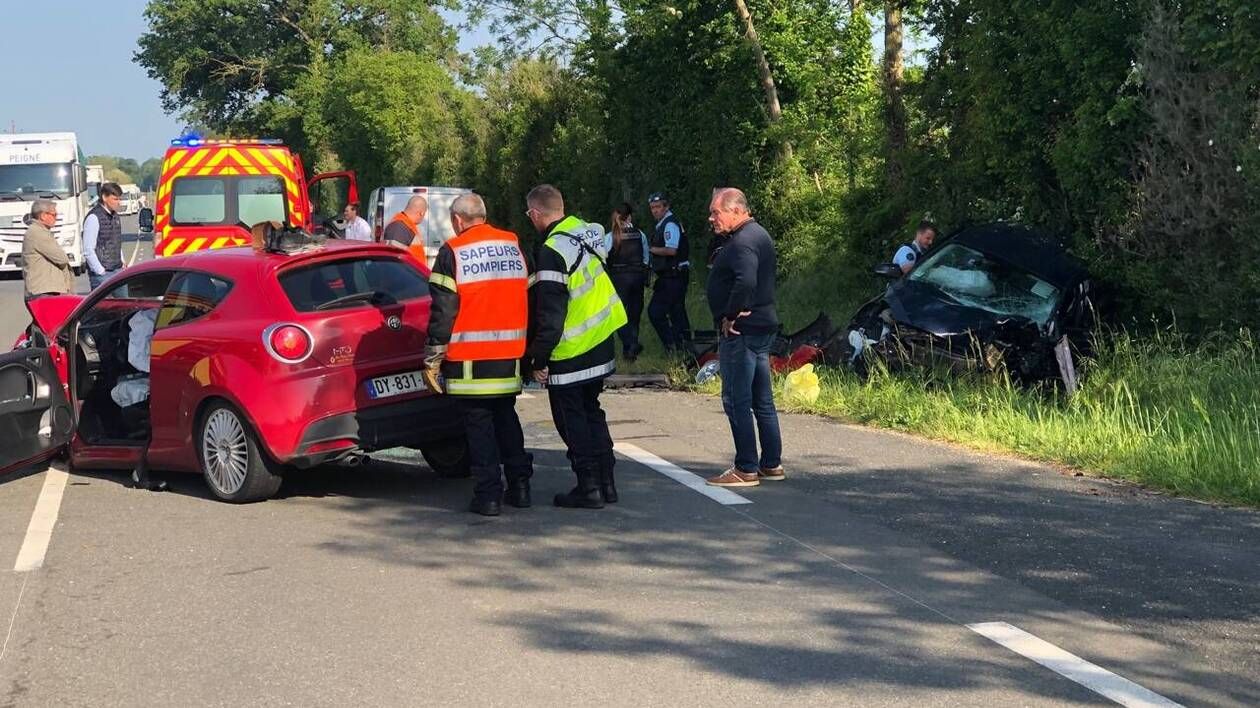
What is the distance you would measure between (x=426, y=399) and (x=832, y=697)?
13.6 feet

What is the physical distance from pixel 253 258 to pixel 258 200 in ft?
41.0

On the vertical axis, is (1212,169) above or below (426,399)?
above

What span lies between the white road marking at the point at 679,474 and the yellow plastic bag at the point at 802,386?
7.56ft

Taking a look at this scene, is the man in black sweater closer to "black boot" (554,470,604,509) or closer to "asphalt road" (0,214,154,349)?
"black boot" (554,470,604,509)

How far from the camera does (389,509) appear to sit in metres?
8.26

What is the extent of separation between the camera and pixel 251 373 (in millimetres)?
8055

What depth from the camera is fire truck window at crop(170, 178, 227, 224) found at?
66.8 ft

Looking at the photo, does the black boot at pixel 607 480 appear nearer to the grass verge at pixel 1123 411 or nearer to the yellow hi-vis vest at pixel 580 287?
the yellow hi-vis vest at pixel 580 287

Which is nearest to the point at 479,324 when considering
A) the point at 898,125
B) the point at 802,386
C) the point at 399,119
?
the point at 802,386

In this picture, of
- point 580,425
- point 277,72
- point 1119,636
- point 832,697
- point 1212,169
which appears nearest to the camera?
point 832,697

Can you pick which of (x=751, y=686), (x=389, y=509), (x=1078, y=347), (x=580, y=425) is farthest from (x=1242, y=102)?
(x=751, y=686)

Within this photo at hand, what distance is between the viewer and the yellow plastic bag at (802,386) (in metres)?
12.1

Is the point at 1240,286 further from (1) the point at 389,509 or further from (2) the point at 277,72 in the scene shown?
(2) the point at 277,72

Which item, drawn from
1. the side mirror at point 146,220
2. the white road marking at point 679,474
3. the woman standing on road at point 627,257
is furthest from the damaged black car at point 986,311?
the side mirror at point 146,220
